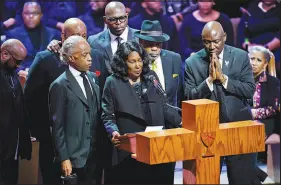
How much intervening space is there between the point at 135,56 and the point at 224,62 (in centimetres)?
75

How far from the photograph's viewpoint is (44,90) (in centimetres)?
619

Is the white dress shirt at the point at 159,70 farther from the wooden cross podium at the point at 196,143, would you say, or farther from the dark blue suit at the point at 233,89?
the wooden cross podium at the point at 196,143

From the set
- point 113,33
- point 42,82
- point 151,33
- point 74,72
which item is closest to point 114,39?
point 113,33

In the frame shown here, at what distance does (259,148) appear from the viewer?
15.2ft

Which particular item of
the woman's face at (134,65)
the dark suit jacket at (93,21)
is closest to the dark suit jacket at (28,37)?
the dark suit jacket at (93,21)

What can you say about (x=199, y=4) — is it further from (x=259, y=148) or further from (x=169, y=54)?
(x=259, y=148)

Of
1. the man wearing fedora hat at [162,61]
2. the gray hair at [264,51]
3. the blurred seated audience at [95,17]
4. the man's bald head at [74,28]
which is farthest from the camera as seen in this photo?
the blurred seated audience at [95,17]

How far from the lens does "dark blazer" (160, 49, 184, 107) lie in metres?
6.07

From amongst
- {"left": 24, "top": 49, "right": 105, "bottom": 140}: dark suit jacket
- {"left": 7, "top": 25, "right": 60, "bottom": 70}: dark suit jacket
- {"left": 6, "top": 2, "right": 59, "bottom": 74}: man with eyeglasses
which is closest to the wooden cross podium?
{"left": 24, "top": 49, "right": 105, "bottom": 140}: dark suit jacket

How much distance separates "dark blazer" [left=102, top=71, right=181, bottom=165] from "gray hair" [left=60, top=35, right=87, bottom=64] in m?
0.33

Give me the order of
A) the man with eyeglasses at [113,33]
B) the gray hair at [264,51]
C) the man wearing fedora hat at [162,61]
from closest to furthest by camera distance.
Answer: the man wearing fedora hat at [162,61] → the man with eyeglasses at [113,33] → the gray hair at [264,51]

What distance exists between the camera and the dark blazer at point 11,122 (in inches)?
237

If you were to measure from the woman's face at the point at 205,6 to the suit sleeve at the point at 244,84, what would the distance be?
2.11 meters

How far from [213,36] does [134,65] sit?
0.64 metres
